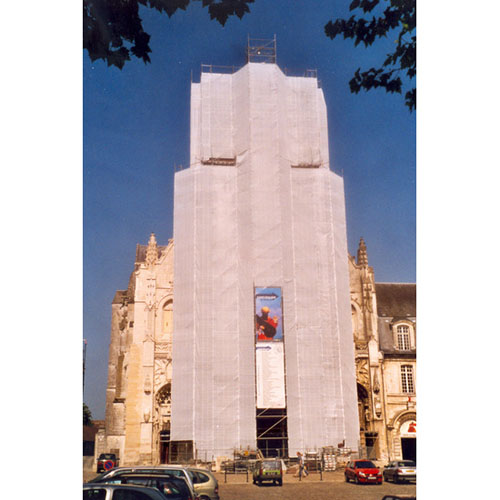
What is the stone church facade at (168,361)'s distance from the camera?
22125 mm

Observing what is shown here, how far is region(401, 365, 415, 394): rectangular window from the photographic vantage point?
2333 cm

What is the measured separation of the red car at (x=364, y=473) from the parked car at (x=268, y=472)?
1976 millimetres

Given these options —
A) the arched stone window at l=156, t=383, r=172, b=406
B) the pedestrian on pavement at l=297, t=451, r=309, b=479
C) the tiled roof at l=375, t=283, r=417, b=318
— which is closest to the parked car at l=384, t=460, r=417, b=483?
the pedestrian on pavement at l=297, t=451, r=309, b=479

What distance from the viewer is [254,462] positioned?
1812cm

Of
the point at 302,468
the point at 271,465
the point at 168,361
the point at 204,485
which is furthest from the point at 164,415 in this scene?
the point at 204,485

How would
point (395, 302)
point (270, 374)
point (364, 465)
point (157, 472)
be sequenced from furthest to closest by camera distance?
1. point (395, 302)
2. point (270, 374)
3. point (364, 465)
4. point (157, 472)

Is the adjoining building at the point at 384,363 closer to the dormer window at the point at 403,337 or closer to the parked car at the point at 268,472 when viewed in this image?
the dormer window at the point at 403,337

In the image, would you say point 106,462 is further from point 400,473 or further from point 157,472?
point 400,473

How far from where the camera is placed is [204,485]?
47.3ft

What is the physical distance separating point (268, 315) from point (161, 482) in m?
10.4

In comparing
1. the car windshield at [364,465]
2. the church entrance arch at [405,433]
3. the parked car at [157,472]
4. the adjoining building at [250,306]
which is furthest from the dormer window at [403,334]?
the parked car at [157,472]

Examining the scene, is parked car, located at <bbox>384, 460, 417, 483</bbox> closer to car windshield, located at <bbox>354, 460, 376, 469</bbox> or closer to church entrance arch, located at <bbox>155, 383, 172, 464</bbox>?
car windshield, located at <bbox>354, 460, 376, 469</bbox>

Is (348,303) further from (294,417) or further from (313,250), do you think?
(294,417)
